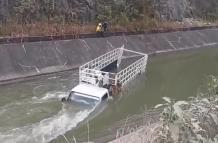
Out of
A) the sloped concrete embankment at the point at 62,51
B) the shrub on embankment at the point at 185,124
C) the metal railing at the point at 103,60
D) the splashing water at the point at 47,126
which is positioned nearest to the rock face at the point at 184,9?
the sloped concrete embankment at the point at 62,51

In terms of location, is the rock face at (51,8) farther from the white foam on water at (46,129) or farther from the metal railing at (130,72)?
the white foam on water at (46,129)

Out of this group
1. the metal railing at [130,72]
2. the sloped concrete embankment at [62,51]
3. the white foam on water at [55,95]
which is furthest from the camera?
the sloped concrete embankment at [62,51]

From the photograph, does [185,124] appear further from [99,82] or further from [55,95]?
[55,95]

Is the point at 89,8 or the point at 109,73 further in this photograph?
the point at 89,8

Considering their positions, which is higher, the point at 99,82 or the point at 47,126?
the point at 99,82

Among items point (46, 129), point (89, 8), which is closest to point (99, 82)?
point (46, 129)

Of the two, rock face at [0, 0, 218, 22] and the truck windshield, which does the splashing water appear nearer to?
the truck windshield

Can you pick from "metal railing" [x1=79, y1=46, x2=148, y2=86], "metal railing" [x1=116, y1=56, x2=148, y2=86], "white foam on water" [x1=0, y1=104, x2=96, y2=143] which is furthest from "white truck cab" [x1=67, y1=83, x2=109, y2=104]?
"metal railing" [x1=116, y1=56, x2=148, y2=86]
